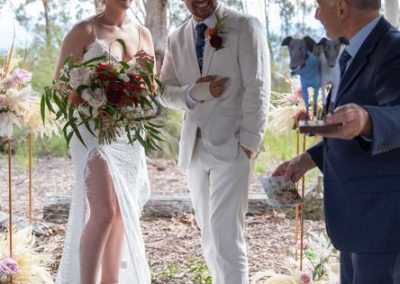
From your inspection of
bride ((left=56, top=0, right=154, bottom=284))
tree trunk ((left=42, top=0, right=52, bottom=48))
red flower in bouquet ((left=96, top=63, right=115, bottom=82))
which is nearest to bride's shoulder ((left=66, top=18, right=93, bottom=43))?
bride ((left=56, top=0, right=154, bottom=284))

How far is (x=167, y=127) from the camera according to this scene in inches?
306

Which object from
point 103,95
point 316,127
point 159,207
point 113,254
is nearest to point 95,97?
point 103,95

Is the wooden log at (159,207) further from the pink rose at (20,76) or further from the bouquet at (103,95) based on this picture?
the bouquet at (103,95)

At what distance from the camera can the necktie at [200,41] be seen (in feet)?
11.1

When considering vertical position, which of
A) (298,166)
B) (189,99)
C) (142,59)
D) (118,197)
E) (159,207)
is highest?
(142,59)

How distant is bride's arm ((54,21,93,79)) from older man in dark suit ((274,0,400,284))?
1.61 m

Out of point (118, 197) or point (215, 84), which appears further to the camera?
point (118, 197)

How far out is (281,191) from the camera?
2.68 metres

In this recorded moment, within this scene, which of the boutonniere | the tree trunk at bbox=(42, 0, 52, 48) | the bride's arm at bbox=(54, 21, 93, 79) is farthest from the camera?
the tree trunk at bbox=(42, 0, 52, 48)

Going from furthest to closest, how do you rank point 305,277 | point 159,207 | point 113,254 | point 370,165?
1. point 159,207
2. point 113,254
3. point 305,277
4. point 370,165

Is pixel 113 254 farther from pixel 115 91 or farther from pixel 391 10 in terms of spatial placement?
pixel 391 10

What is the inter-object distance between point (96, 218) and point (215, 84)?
93cm

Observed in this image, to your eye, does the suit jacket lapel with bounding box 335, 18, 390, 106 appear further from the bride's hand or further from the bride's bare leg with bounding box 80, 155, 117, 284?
the bride's bare leg with bounding box 80, 155, 117, 284

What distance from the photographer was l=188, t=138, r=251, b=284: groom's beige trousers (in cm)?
338
